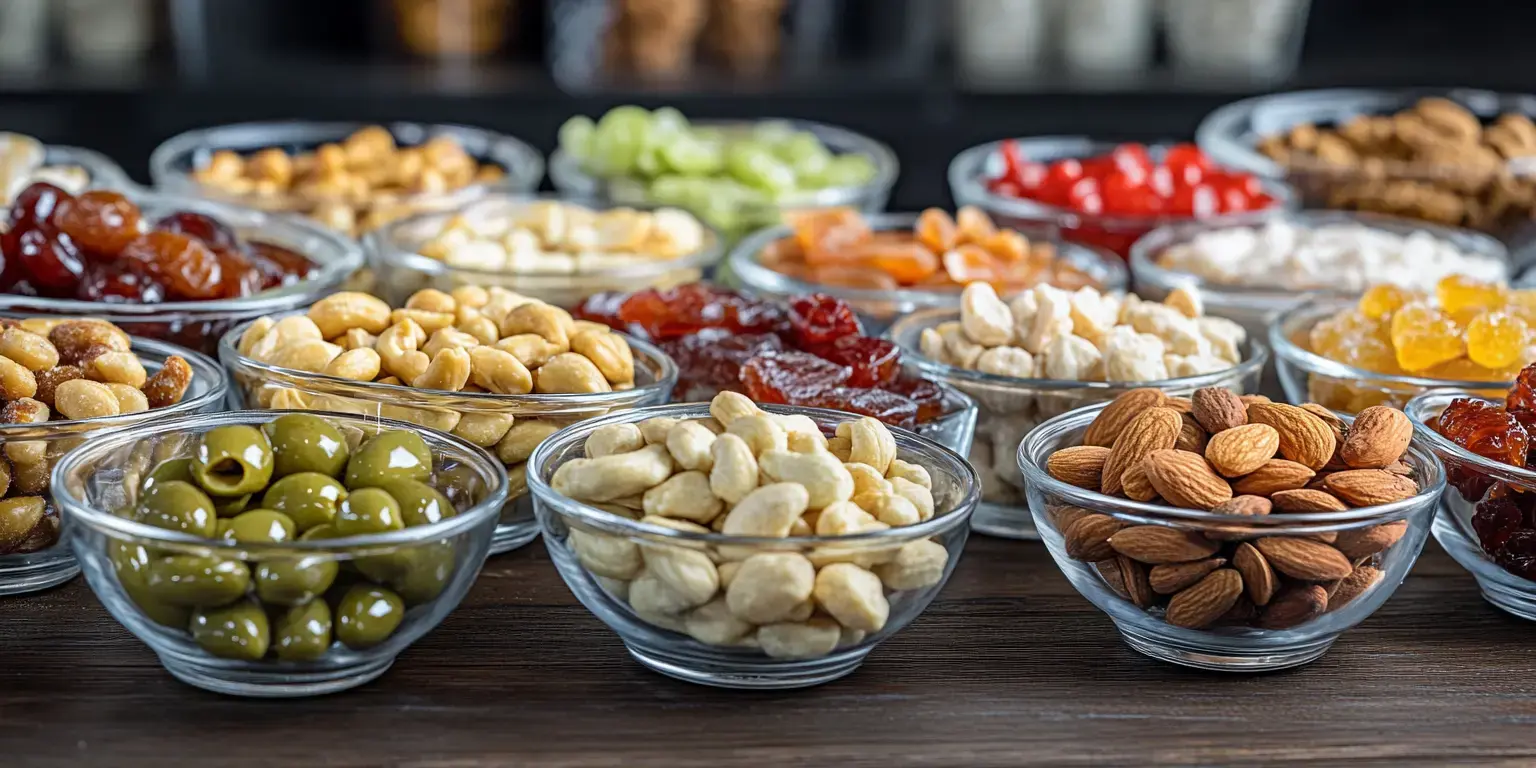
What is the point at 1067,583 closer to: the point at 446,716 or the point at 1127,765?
the point at 1127,765

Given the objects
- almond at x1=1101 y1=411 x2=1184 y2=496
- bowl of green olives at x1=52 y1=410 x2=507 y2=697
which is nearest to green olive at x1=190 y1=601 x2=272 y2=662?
bowl of green olives at x1=52 y1=410 x2=507 y2=697

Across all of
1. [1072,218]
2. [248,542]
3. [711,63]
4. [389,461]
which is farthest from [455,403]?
[711,63]

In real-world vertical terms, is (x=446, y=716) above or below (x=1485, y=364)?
below

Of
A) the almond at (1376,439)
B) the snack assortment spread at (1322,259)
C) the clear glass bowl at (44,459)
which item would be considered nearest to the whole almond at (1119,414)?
the almond at (1376,439)

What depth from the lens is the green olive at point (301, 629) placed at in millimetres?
908

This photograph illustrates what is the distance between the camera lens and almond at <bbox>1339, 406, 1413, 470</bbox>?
101 cm

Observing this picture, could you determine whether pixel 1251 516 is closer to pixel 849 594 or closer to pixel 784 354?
pixel 849 594

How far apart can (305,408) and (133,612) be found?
25 cm

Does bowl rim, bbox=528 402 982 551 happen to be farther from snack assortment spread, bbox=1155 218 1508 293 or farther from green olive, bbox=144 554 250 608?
snack assortment spread, bbox=1155 218 1508 293

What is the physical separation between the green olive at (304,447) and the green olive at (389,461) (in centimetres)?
1

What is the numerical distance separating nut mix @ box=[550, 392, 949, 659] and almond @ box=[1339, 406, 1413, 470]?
10.8 inches

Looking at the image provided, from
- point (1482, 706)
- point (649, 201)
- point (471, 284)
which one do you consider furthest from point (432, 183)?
point (1482, 706)

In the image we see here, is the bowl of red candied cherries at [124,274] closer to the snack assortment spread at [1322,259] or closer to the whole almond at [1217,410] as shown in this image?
the whole almond at [1217,410]

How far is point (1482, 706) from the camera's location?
99cm
